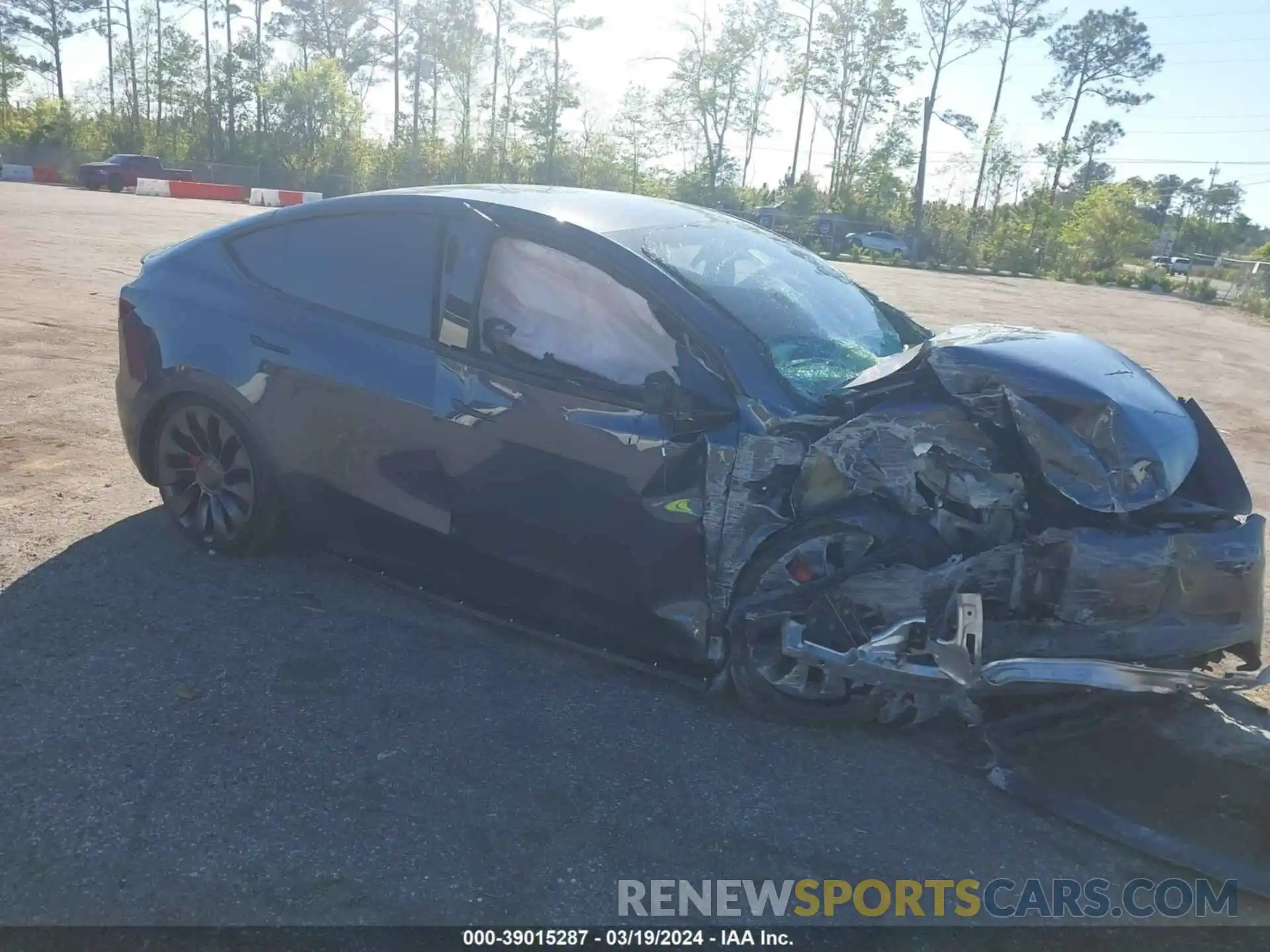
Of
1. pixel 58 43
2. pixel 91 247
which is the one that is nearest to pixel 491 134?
pixel 58 43

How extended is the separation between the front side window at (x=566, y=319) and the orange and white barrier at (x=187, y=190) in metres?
37.0

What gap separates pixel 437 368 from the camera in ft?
12.1

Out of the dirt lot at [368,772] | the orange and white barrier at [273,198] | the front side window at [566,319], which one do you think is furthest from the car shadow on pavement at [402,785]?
the orange and white barrier at [273,198]

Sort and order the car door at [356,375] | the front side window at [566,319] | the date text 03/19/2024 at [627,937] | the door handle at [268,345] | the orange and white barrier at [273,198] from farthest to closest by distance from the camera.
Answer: the orange and white barrier at [273,198] → the door handle at [268,345] → the car door at [356,375] → the front side window at [566,319] → the date text 03/19/2024 at [627,937]

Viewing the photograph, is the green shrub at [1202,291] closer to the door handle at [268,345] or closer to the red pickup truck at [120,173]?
the door handle at [268,345]

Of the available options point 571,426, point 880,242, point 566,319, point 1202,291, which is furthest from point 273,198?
point 571,426

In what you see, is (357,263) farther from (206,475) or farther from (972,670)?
(972,670)

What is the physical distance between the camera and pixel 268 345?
406 cm

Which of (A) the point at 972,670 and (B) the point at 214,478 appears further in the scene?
(B) the point at 214,478

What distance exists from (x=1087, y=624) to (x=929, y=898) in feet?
3.17

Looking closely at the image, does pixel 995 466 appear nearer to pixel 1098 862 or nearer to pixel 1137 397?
pixel 1137 397

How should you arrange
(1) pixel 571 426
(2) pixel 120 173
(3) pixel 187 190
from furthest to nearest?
(2) pixel 120 173, (3) pixel 187 190, (1) pixel 571 426

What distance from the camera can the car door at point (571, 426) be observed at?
10.8 feet

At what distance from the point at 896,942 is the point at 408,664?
1.92 metres
